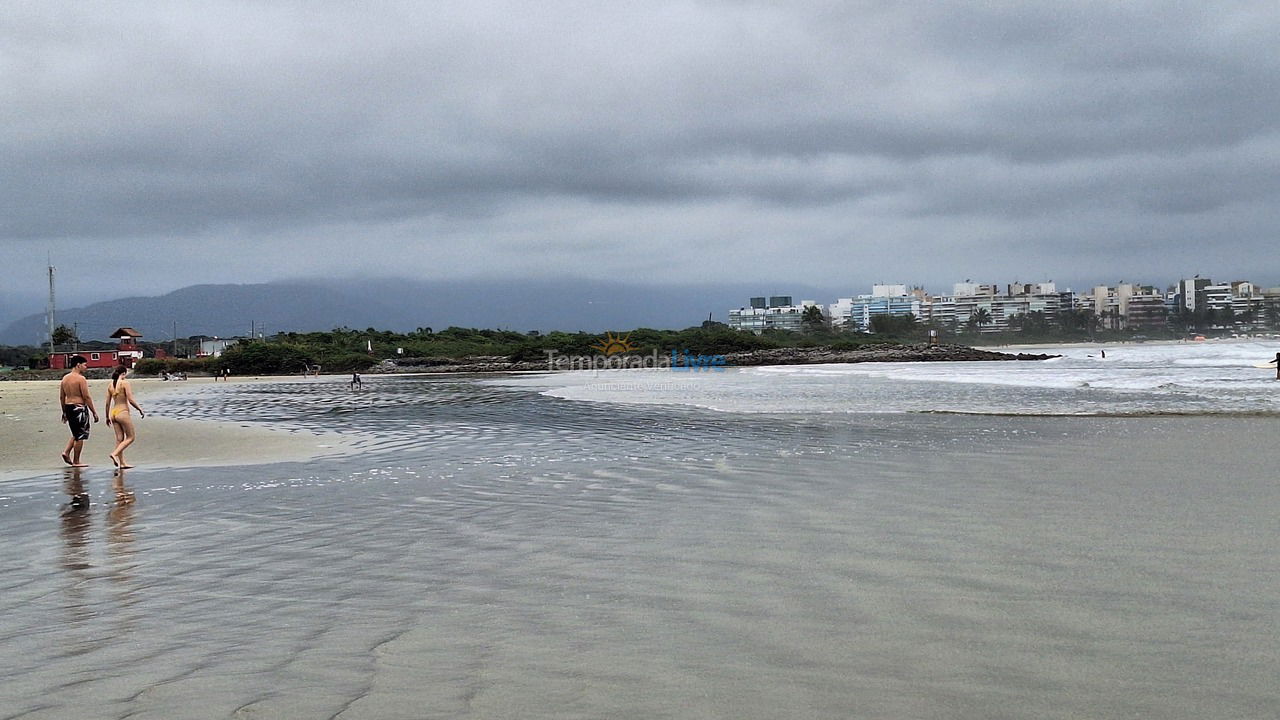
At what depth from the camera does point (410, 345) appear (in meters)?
105

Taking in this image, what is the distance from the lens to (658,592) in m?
5.49

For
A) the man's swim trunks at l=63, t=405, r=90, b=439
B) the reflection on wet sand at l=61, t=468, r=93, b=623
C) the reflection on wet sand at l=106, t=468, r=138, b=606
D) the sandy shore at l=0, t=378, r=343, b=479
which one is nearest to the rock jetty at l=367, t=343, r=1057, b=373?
the sandy shore at l=0, t=378, r=343, b=479

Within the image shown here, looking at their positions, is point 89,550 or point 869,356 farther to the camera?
point 869,356

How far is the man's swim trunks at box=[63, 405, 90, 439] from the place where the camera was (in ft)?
42.9

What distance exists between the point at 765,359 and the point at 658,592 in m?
88.4

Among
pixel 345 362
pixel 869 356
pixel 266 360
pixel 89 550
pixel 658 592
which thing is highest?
pixel 266 360

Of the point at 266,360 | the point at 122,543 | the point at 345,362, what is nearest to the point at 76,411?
the point at 122,543

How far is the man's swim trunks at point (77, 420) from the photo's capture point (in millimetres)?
13062

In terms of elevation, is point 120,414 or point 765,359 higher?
point 120,414

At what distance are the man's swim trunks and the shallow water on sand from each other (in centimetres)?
207

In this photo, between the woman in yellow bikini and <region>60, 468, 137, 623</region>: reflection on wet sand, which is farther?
the woman in yellow bikini

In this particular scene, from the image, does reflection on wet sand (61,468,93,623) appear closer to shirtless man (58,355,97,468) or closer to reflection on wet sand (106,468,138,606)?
reflection on wet sand (106,468,138,606)

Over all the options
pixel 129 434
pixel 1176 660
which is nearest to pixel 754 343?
pixel 129 434

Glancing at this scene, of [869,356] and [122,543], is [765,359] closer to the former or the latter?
[869,356]
